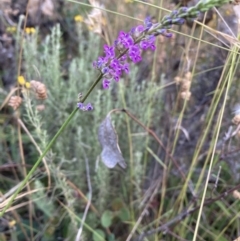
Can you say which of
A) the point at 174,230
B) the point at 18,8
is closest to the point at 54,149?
the point at 174,230

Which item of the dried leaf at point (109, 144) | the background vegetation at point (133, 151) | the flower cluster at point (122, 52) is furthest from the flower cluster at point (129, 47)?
the background vegetation at point (133, 151)

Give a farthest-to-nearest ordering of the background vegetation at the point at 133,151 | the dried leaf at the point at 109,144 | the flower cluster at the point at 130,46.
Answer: the background vegetation at the point at 133,151 < the dried leaf at the point at 109,144 < the flower cluster at the point at 130,46

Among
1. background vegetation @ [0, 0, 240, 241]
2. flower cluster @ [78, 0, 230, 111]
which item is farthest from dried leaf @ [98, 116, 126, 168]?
flower cluster @ [78, 0, 230, 111]

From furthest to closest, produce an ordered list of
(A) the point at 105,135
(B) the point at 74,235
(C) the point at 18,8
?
(C) the point at 18,8, (B) the point at 74,235, (A) the point at 105,135

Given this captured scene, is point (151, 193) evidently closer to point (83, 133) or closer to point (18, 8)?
point (83, 133)

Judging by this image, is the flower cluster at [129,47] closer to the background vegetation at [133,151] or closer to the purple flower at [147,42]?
the purple flower at [147,42]

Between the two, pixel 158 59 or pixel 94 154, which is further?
pixel 158 59

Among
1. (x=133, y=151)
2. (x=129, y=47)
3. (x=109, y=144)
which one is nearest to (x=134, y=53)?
(x=129, y=47)
